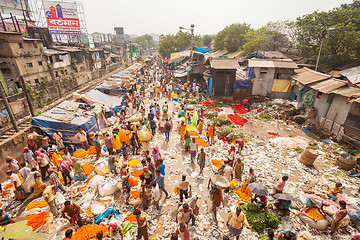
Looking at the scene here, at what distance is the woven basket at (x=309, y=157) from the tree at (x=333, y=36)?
33.4 feet

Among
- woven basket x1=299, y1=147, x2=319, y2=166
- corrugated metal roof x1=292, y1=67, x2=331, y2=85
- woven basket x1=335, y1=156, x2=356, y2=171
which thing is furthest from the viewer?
corrugated metal roof x1=292, y1=67, x2=331, y2=85

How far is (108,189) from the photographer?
7.03 meters

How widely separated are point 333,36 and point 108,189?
21.4 m

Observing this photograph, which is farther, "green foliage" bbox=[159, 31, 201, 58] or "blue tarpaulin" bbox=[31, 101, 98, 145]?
"green foliage" bbox=[159, 31, 201, 58]

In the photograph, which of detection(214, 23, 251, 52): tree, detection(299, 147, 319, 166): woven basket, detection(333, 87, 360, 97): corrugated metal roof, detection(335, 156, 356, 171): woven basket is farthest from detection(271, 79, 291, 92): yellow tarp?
detection(214, 23, 251, 52): tree

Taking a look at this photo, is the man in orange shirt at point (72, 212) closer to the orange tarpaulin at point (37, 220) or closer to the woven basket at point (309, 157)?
the orange tarpaulin at point (37, 220)

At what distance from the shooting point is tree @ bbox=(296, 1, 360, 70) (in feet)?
48.1

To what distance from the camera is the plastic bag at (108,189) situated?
275 inches

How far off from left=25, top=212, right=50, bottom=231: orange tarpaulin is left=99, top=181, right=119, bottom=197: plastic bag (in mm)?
1887

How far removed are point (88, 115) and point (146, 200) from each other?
8.41 m

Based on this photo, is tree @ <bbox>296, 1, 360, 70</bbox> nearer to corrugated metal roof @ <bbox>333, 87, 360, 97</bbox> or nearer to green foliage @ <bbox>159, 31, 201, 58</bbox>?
corrugated metal roof @ <bbox>333, 87, 360, 97</bbox>

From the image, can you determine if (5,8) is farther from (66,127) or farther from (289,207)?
(289,207)

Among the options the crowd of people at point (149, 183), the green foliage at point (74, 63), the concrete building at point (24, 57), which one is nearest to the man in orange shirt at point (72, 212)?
the crowd of people at point (149, 183)

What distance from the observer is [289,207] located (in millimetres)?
6355
